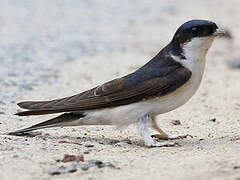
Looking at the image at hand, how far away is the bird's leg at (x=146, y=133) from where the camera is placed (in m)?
6.12

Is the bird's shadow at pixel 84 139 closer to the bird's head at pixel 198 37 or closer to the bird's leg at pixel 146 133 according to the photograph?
the bird's leg at pixel 146 133

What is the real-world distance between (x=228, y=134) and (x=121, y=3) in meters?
10.9

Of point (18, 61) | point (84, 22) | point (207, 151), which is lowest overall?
point (207, 151)

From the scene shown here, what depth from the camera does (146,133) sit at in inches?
244

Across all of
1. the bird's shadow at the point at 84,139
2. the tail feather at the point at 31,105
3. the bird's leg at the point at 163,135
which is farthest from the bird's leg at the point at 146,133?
the tail feather at the point at 31,105

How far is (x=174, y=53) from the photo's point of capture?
6430 mm

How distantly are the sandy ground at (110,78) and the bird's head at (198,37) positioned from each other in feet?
3.01

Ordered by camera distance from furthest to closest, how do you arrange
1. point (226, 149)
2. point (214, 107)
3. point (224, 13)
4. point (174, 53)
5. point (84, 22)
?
point (224, 13)
point (84, 22)
point (214, 107)
point (174, 53)
point (226, 149)

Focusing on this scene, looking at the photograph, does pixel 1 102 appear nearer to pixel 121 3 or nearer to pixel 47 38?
pixel 47 38

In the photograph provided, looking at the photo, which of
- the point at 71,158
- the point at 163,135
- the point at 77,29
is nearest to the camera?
Result: the point at 71,158

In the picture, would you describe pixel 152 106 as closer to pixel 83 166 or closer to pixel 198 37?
pixel 198 37

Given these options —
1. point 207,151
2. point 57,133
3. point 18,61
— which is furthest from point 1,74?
point 207,151

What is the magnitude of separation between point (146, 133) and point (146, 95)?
0.38 m

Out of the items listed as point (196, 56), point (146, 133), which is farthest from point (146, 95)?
point (196, 56)
